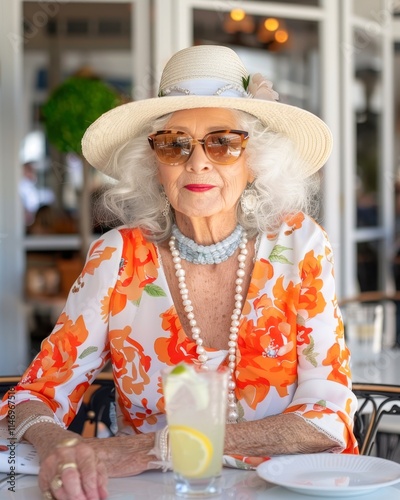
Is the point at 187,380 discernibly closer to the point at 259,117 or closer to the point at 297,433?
the point at 297,433

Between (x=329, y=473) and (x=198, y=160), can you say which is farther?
(x=198, y=160)

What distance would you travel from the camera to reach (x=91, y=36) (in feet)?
24.8

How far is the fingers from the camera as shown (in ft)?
4.46

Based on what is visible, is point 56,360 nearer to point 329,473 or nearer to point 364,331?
point 329,473

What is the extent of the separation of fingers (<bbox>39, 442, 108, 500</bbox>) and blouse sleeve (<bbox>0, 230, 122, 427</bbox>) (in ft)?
1.37

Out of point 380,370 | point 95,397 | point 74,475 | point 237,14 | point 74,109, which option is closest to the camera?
point 74,475

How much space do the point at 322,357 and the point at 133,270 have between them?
489mm

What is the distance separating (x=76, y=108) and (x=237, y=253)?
328 centimetres

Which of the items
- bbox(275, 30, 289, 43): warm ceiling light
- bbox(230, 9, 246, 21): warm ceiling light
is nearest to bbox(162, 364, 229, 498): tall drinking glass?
bbox(230, 9, 246, 21): warm ceiling light

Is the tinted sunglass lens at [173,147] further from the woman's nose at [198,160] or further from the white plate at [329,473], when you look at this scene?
the white plate at [329,473]

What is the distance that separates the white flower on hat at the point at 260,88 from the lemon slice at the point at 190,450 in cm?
99

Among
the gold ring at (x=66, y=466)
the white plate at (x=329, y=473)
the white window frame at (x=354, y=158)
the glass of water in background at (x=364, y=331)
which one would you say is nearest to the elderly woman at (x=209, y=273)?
the white plate at (x=329, y=473)

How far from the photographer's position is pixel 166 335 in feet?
6.32

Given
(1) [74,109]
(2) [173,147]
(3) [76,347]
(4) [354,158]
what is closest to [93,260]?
(3) [76,347]
